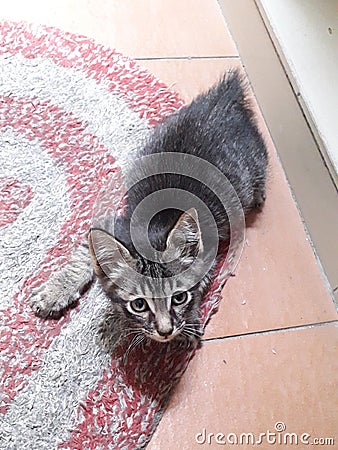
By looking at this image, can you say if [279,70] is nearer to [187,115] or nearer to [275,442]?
[187,115]

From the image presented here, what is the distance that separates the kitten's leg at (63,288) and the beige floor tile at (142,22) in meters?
0.70

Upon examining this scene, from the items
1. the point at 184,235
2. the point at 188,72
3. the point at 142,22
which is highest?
the point at 142,22

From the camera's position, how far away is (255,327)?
1.33 meters

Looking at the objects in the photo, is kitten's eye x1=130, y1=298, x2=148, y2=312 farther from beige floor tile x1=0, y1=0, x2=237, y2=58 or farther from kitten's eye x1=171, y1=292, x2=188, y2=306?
→ beige floor tile x1=0, y1=0, x2=237, y2=58

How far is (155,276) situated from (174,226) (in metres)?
0.10

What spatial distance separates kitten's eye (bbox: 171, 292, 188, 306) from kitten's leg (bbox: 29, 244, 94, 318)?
0.25 m

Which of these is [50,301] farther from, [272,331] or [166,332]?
[272,331]

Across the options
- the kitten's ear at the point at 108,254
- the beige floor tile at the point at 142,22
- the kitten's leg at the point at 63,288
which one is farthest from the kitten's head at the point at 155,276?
the beige floor tile at the point at 142,22

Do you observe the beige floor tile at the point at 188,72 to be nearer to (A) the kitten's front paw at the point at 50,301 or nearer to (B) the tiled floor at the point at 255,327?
(B) the tiled floor at the point at 255,327

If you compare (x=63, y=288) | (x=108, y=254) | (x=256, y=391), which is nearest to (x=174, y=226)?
(x=108, y=254)

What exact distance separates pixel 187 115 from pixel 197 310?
0.45 metres

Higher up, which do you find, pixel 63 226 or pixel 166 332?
pixel 63 226

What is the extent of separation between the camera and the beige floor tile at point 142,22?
1.70m

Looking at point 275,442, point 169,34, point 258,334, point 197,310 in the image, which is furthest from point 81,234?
point 169,34
